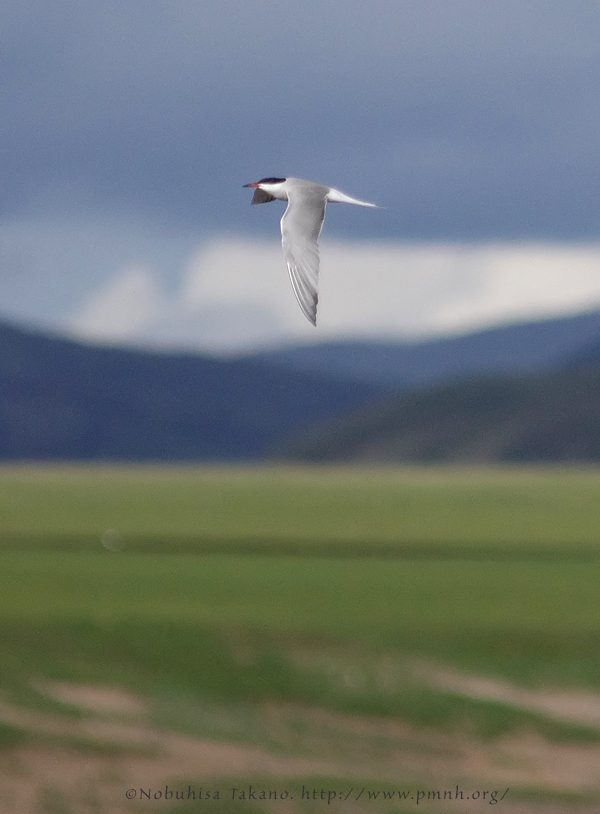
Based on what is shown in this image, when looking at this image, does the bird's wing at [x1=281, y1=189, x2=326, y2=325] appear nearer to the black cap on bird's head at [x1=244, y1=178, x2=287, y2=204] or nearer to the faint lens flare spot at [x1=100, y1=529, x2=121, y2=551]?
the black cap on bird's head at [x1=244, y1=178, x2=287, y2=204]

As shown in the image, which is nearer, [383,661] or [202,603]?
[383,661]

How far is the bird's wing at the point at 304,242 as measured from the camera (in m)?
8.35

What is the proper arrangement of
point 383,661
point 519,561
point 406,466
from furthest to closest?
1. point 406,466
2. point 519,561
3. point 383,661

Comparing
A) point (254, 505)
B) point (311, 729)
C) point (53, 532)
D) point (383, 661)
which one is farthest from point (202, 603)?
point (254, 505)

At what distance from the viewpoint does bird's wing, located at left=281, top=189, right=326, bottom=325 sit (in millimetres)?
8352

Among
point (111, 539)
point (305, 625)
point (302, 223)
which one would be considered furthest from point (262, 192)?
point (111, 539)

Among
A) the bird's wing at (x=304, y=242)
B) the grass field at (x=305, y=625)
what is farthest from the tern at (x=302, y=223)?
the grass field at (x=305, y=625)

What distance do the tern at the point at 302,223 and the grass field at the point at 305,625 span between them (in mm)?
5245

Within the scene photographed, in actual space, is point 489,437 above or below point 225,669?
above

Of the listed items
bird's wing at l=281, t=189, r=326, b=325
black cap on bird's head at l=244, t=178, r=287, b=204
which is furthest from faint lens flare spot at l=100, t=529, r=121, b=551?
bird's wing at l=281, t=189, r=326, b=325

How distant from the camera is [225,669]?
631 inches

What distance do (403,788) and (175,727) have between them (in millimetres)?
2692

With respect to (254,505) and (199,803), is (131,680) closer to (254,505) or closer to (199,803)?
(199,803)

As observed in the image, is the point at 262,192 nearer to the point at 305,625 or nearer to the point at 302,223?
the point at 302,223
